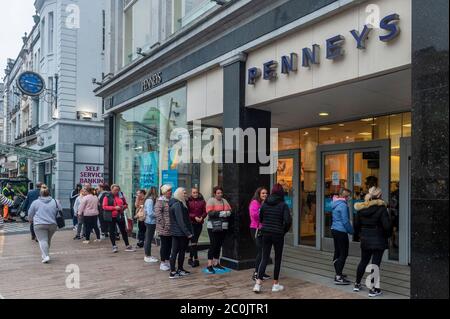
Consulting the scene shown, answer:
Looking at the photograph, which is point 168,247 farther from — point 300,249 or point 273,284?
point 300,249

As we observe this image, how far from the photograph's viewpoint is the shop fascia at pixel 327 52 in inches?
225

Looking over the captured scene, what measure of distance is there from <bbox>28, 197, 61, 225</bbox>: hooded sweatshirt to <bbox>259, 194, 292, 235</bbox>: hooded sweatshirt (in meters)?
5.34

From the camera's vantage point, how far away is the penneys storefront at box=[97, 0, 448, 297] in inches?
199

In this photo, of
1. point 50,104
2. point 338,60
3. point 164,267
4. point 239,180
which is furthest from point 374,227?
point 50,104

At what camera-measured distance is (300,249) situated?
35.3 feet

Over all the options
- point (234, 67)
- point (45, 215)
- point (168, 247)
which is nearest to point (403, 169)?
point (234, 67)

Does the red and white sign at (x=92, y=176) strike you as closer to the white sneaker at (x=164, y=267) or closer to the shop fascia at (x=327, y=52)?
the white sneaker at (x=164, y=267)

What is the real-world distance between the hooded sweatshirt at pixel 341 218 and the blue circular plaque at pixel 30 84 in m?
20.1

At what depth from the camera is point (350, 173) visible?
9.94 meters

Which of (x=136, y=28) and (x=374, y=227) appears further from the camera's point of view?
(x=136, y=28)

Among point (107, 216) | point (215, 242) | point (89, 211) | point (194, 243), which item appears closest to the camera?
Answer: point (215, 242)

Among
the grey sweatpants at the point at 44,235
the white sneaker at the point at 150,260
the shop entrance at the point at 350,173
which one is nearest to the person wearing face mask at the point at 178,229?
the white sneaker at the point at 150,260

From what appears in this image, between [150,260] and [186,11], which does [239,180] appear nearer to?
[150,260]

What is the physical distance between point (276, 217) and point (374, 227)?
58.6 inches
